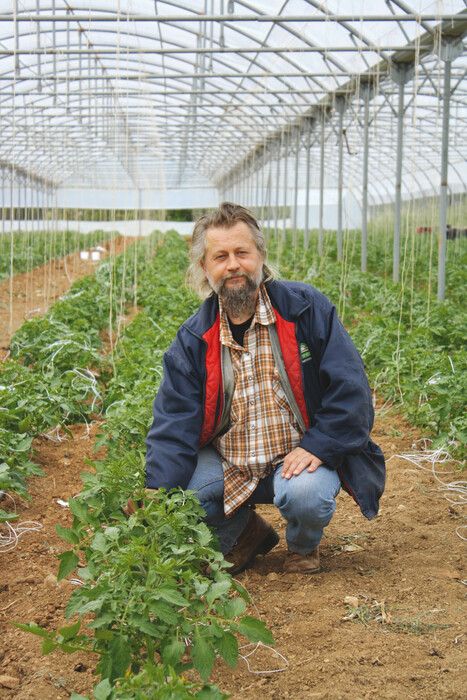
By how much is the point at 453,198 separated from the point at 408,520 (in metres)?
22.6

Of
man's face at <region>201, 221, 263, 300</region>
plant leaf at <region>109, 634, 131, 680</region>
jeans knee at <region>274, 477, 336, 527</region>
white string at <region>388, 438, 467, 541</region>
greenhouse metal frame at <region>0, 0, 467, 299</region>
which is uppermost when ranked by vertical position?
greenhouse metal frame at <region>0, 0, 467, 299</region>

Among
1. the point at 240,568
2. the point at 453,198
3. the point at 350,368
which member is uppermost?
the point at 453,198

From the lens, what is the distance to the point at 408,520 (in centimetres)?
322

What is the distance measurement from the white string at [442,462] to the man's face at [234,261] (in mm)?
1464

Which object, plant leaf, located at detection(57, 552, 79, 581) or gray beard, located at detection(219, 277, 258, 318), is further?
gray beard, located at detection(219, 277, 258, 318)

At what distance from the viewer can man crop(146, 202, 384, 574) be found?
2.55 metres

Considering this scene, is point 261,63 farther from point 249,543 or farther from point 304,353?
point 249,543

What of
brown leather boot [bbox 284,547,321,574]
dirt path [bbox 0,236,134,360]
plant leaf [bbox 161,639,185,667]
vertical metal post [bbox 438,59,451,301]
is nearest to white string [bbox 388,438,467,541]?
brown leather boot [bbox 284,547,321,574]

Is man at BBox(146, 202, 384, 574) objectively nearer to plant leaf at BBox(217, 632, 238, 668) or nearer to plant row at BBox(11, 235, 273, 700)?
plant row at BBox(11, 235, 273, 700)

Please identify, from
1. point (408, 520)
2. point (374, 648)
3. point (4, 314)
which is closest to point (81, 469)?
point (408, 520)

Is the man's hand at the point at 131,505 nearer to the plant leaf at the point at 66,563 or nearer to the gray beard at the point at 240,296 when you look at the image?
the plant leaf at the point at 66,563

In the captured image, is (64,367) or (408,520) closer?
(408,520)

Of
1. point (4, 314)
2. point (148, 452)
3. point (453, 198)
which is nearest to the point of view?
point (148, 452)

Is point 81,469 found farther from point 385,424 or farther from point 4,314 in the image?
point 4,314
